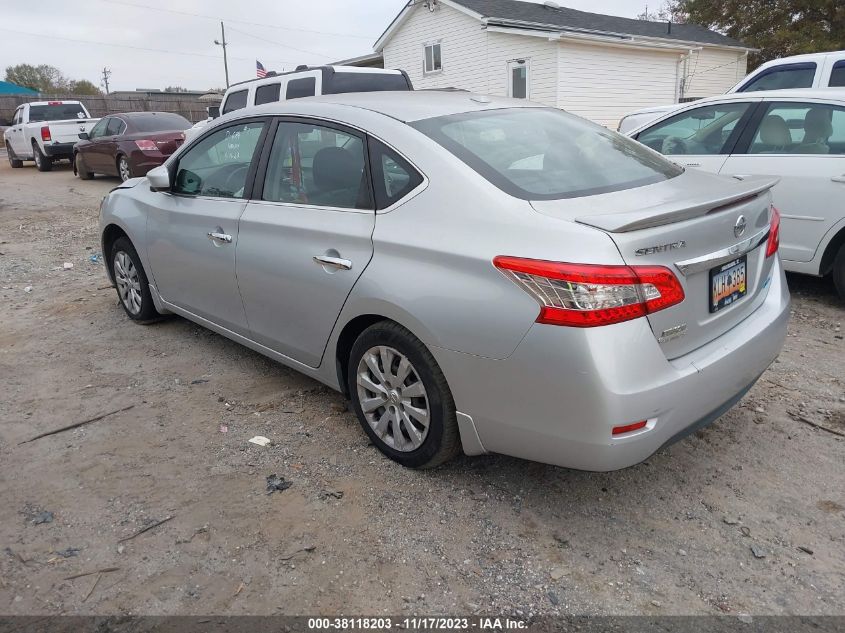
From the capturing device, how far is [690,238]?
2473 millimetres

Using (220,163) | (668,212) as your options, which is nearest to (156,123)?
(220,163)

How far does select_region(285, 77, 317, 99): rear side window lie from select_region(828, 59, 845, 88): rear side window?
22.8 ft

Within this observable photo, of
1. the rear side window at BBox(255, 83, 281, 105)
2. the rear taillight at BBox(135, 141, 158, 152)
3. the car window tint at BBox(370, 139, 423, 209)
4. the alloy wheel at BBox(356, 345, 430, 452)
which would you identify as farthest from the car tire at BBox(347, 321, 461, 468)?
the rear taillight at BBox(135, 141, 158, 152)

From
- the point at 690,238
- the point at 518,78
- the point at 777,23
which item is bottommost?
the point at 690,238

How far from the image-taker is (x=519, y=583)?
2418 millimetres

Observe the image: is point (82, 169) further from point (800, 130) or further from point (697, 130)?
point (800, 130)

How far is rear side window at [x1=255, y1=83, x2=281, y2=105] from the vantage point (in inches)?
401

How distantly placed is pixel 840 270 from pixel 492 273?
152 inches

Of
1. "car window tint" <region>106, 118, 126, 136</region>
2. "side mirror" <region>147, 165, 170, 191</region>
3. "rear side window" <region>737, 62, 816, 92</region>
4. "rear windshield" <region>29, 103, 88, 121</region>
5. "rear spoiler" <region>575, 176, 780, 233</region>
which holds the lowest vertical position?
"rear spoiler" <region>575, 176, 780, 233</region>

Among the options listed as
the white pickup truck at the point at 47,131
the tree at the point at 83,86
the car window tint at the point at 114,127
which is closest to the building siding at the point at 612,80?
the car window tint at the point at 114,127

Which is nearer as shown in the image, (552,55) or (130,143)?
(130,143)

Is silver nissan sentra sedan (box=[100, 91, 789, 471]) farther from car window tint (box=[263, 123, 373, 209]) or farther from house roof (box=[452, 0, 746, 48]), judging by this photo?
house roof (box=[452, 0, 746, 48])

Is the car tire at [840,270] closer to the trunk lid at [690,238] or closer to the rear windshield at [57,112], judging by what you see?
the trunk lid at [690,238]

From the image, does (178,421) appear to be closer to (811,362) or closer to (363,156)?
(363,156)
